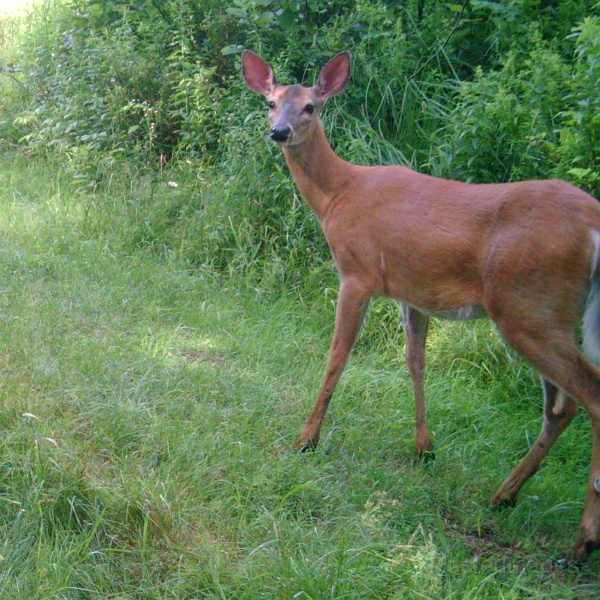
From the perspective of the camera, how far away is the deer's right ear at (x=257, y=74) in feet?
18.5

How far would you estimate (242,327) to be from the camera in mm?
5918

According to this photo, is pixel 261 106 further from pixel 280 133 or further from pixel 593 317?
pixel 593 317

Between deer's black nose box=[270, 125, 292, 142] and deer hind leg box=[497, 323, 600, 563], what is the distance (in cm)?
184

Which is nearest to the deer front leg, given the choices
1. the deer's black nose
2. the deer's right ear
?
the deer's black nose

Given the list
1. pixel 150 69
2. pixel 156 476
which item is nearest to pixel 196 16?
pixel 150 69

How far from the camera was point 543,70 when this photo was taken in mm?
5730

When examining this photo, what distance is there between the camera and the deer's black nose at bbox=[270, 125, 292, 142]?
506 centimetres

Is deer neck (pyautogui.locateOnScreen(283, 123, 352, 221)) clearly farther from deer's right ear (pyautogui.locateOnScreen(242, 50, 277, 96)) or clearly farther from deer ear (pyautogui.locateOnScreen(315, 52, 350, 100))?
deer's right ear (pyautogui.locateOnScreen(242, 50, 277, 96))

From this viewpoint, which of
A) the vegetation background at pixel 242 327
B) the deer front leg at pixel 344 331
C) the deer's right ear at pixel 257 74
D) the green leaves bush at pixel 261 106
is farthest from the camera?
the green leaves bush at pixel 261 106

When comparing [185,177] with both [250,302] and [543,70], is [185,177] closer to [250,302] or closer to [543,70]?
[250,302]

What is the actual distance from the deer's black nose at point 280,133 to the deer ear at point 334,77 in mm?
556

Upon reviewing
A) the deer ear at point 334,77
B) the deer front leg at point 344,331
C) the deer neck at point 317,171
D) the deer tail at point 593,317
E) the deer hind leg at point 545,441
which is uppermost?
the deer ear at point 334,77

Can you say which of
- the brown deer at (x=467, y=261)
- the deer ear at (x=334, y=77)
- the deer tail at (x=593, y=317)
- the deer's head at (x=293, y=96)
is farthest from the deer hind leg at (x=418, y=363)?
the deer ear at (x=334, y=77)

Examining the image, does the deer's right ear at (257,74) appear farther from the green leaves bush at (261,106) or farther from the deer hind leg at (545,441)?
the deer hind leg at (545,441)
